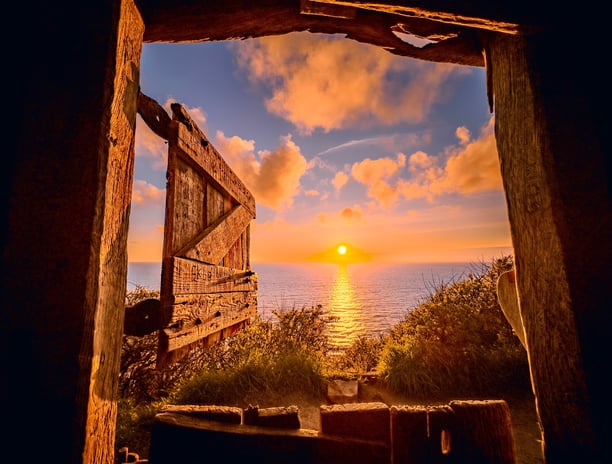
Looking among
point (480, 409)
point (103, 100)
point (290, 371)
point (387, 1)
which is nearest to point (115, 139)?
point (103, 100)

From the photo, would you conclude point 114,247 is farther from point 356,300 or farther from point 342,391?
point 356,300

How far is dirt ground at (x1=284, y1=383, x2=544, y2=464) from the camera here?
2786 millimetres

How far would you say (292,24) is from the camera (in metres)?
1.45

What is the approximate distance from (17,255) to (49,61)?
798 millimetres

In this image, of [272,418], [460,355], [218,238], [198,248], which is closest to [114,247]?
[272,418]

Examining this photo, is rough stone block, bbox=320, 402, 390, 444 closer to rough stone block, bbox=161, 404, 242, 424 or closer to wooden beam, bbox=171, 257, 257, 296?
rough stone block, bbox=161, 404, 242, 424

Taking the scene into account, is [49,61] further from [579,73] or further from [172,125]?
[579,73]

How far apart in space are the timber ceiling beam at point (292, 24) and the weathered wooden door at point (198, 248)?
0.73m

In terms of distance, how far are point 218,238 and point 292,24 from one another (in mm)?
1856

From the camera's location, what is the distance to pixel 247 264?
11.5 feet

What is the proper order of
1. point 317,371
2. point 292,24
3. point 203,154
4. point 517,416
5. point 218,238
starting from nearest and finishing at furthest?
point 292,24, point 203,154, point 218,238, point 517,416, point 317,371

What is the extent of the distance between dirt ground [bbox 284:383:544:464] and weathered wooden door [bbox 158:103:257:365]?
1750mm

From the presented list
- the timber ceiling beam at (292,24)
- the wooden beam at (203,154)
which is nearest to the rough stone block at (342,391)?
the wooden beam at (203,154)

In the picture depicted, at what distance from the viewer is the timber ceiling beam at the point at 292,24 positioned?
53.0 inches
